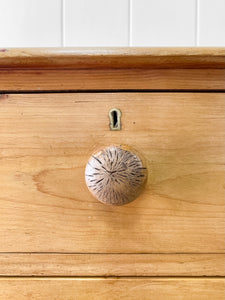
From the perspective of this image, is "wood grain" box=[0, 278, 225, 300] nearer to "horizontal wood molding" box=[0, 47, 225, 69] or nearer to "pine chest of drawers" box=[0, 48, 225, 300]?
"pine chest of drawers" box=[0, 48, 225, 300]

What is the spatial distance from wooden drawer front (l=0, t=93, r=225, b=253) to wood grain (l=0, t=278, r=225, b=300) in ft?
0.14

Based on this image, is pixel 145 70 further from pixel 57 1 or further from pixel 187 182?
pixel 57 1

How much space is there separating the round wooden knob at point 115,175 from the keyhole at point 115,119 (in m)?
0.03

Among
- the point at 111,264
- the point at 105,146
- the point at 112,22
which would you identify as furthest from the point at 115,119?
the point at 112,22

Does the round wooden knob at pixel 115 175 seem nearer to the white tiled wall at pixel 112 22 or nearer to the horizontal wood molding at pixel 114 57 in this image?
the horizontal wood molding at pixel 114 57

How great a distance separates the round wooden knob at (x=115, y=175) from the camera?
0.33m

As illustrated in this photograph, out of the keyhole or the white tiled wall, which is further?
the white tiled wall

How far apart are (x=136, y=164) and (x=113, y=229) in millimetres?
96

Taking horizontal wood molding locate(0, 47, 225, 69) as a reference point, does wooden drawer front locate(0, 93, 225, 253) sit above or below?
below

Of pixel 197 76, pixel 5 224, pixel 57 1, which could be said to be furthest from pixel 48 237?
pixel 57 1

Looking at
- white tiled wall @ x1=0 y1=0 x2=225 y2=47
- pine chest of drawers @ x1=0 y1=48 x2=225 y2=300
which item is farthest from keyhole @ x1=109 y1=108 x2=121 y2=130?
white tiled wall @ x1=0 y1=0 x2=225 y2=47

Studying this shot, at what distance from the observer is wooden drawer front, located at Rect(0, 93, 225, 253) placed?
1.22ft

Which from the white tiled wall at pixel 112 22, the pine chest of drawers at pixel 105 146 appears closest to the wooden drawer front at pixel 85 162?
the pine chest of drawers at pixel 105 146

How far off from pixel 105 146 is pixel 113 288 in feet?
0.61
